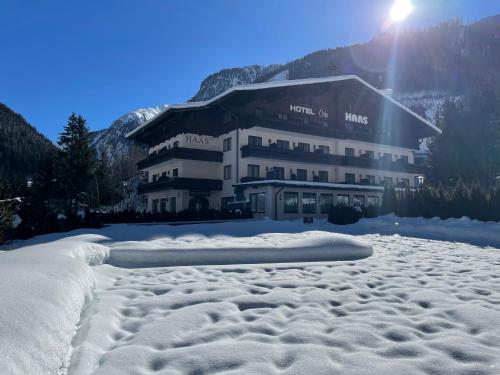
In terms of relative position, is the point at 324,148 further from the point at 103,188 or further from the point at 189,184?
the point at 103,188

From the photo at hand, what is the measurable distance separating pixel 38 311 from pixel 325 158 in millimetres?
35654

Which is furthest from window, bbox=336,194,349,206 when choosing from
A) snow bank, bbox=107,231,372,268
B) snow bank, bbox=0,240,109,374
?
snow bank, bbox=0,240,109,374

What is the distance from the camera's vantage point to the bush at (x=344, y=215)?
2602 centimetres

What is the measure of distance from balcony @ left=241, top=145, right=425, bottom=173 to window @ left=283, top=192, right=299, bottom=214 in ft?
13.9

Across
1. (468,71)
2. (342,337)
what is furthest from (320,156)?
(468,71)

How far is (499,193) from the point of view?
2133 cm

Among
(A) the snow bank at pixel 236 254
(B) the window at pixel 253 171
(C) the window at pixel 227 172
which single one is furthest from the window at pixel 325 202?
(A) the snow bank at pixel 236 254

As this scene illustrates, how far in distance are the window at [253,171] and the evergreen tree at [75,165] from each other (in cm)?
1881

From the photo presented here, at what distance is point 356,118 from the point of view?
42.1 m

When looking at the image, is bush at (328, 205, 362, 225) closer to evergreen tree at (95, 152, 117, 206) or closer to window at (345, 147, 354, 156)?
window at (345, 147, 354, 156)

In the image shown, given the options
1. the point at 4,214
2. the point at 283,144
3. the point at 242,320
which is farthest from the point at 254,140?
the point at 242,320

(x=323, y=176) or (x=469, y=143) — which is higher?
(x=469, y=143)

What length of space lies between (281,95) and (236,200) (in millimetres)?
11510

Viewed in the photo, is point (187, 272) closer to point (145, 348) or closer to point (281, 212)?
point (145, 348)
